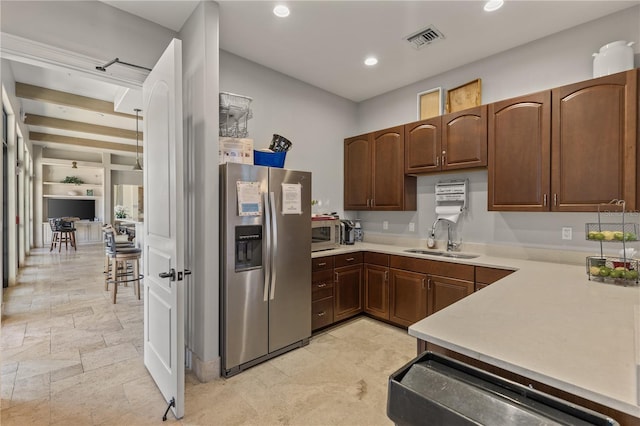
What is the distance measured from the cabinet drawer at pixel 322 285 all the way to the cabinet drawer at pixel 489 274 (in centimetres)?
143

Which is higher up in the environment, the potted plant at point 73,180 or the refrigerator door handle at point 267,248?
the potted plant at point 73,180

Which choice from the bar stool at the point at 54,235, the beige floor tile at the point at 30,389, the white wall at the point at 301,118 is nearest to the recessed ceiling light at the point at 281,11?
the white wall at the point at 301,118

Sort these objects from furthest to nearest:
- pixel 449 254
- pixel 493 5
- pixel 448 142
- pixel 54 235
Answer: pixel 54 235 → pixel 449 254 → pixel 448 142 → pixel 493 5

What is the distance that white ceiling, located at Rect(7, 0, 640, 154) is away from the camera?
93.5 inches

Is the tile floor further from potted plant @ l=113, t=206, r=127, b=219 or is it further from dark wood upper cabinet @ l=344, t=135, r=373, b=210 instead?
potted plant @ l=113, t=206, r=127, b=219

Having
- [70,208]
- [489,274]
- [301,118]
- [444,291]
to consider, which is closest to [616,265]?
[489,274]

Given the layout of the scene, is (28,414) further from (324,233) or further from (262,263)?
(324,233)

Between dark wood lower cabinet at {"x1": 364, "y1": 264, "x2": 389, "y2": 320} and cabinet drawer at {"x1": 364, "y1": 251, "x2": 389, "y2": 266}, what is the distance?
45mm

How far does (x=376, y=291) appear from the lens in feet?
11.6

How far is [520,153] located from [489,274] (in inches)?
44.0

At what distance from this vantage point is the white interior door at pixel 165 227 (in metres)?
1.90

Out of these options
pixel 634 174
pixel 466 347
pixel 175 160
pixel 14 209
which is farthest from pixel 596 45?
pixel 14 209

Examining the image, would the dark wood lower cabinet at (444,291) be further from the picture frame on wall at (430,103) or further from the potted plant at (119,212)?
the potted plant at (119,212)

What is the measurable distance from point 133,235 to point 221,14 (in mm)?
5349
